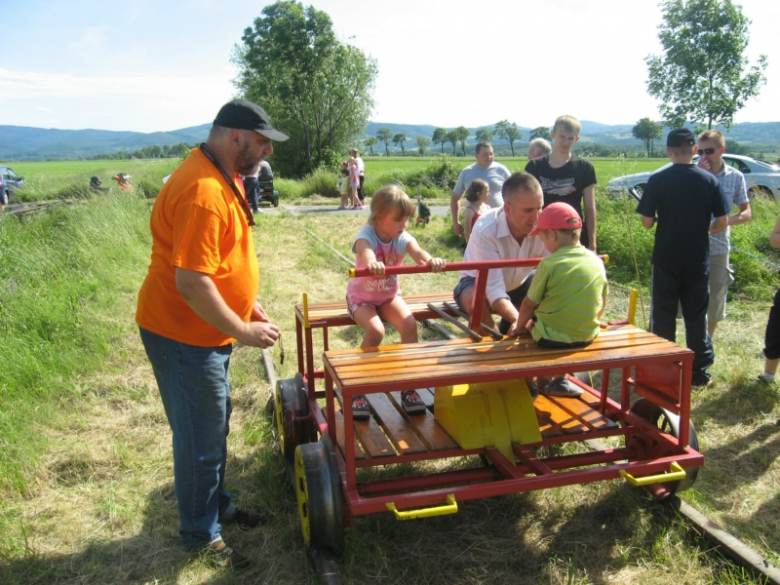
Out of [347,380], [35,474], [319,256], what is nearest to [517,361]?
[347,380]

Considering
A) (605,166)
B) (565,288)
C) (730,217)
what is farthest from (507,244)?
(605,166)

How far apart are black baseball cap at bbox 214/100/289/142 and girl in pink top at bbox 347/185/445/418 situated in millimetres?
1204

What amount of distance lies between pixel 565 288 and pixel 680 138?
2541 mm

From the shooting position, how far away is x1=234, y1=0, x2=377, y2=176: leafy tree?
3784 cm

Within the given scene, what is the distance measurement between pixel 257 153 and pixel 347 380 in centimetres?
107

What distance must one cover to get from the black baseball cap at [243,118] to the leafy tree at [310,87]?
35.3 m

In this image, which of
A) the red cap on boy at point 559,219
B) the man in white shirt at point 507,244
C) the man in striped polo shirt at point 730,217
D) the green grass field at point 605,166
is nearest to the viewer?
the red cap on boy at point 559,219

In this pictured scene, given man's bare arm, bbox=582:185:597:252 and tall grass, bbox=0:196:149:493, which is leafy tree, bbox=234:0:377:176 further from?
man's bare arm, bbox=582:185:597:252

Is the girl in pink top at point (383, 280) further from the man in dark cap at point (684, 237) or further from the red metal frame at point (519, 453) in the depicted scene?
the man in dark cap at point (684, 237)

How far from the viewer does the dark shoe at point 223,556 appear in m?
2.98

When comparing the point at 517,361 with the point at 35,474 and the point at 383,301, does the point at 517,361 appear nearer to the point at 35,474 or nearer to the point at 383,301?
the point at 383,301

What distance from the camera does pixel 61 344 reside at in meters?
5.82

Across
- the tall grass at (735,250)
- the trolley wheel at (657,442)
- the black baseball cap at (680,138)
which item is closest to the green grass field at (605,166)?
the tall grass at (735,250)

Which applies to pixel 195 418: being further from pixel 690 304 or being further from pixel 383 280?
pixel 690 304
